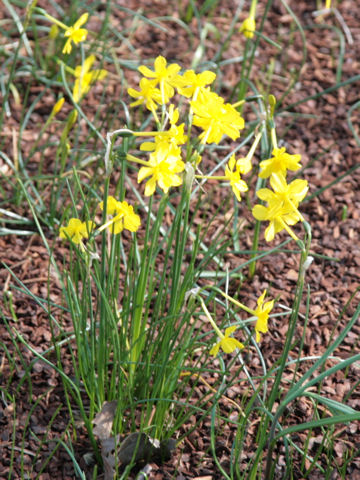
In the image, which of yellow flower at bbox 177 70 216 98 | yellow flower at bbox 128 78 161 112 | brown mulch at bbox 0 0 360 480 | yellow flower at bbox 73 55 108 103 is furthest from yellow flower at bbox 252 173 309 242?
yellow flower at bbox 73 55 108 103

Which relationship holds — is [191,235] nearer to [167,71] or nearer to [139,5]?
[167,71]

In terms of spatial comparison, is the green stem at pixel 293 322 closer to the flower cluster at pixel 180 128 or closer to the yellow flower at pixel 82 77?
the flower cluster at pixel 180 128

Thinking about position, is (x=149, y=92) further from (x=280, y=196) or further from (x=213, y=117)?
(x=280, y=196)

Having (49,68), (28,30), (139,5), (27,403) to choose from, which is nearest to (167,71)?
(27,403)

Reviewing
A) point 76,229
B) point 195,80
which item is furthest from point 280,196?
point 76,229

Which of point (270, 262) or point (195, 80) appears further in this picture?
point (270, 262)

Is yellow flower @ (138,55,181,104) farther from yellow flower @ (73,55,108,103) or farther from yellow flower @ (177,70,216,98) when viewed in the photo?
yellow flower @ (73,55,108,103)

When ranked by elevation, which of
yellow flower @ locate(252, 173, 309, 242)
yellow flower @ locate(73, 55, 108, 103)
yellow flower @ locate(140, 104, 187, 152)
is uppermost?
yellow flower @ locate(140, 104, 187, 152)

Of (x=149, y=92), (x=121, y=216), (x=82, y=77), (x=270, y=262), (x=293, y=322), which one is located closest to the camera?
(x=293, y=322)
